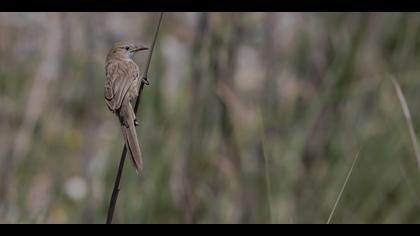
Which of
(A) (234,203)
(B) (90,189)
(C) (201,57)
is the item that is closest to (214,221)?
(A) (234,203)

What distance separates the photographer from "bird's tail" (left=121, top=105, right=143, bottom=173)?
803 mm

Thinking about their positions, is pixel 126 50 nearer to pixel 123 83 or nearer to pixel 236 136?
pixel 123 83

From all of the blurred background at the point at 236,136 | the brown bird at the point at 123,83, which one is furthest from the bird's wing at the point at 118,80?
the blurred background at the point at 236,136

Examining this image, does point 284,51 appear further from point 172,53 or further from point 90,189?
point 90,189

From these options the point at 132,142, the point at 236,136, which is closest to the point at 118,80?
the point at 132,142

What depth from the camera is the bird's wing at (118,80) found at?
100cm

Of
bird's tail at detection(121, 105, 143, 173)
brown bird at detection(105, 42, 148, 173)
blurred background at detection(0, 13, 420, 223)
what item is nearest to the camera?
bird's tail at detection(121, 105, 143, 173)

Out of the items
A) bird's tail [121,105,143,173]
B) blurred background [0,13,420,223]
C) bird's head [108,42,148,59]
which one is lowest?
blurred background [0,13,420,223]

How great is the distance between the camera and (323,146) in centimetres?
280

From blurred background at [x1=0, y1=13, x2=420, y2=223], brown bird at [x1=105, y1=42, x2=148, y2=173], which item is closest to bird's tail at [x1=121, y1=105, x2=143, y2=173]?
brown bird at [x1=105, y1=42, x2=148, y2=173]

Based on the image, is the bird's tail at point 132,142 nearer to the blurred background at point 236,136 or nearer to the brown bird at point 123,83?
the brown bird at point 123,83

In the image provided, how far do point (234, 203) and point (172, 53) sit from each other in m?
1.01

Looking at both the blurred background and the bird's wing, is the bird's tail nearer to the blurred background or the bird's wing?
the bird's wing

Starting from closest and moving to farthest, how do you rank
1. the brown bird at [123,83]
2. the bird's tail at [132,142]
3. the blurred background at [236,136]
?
the bird's tail at [132,142] < the brown bird at [123,83] < the blurred background at [236,136]
